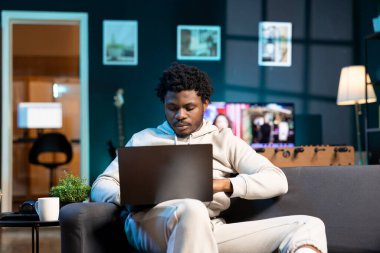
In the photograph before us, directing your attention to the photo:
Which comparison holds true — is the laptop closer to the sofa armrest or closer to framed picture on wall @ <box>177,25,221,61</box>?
the sofa armrest

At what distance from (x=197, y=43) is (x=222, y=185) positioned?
4.60m

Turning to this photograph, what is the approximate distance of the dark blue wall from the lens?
6633 millimetres

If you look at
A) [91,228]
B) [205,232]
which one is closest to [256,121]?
[91,228]

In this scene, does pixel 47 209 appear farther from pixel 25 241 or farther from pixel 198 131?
pixel 25 241

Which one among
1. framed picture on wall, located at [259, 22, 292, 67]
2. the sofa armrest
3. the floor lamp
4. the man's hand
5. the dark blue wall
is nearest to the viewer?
the sofa armrest

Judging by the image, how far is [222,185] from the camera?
2.27 meters

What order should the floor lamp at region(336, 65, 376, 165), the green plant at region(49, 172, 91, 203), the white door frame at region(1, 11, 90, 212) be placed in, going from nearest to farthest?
the green plant at region(49, 172, 91, 203) → the floor lamp at region(336, 65, 376, 165) → the white door frame at region(1, 11, 90, 212)

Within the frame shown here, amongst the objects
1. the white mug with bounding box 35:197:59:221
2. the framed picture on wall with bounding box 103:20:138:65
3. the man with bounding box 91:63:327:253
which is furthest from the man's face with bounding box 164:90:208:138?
the framed picture on wall with bounding box 103:20:138:65

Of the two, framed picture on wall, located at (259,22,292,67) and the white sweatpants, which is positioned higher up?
framed picture on wall, located at (259,22,292,67)

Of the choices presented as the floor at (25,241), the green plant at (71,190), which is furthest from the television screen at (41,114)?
the green plant at (71,190)

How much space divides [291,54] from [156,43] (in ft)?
4.86

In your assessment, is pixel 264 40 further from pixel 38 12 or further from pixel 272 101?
pixel 38 12

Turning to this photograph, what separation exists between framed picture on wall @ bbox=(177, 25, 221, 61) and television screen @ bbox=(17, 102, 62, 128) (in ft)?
9.97

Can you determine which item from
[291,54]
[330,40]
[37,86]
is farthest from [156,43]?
[37,86]
